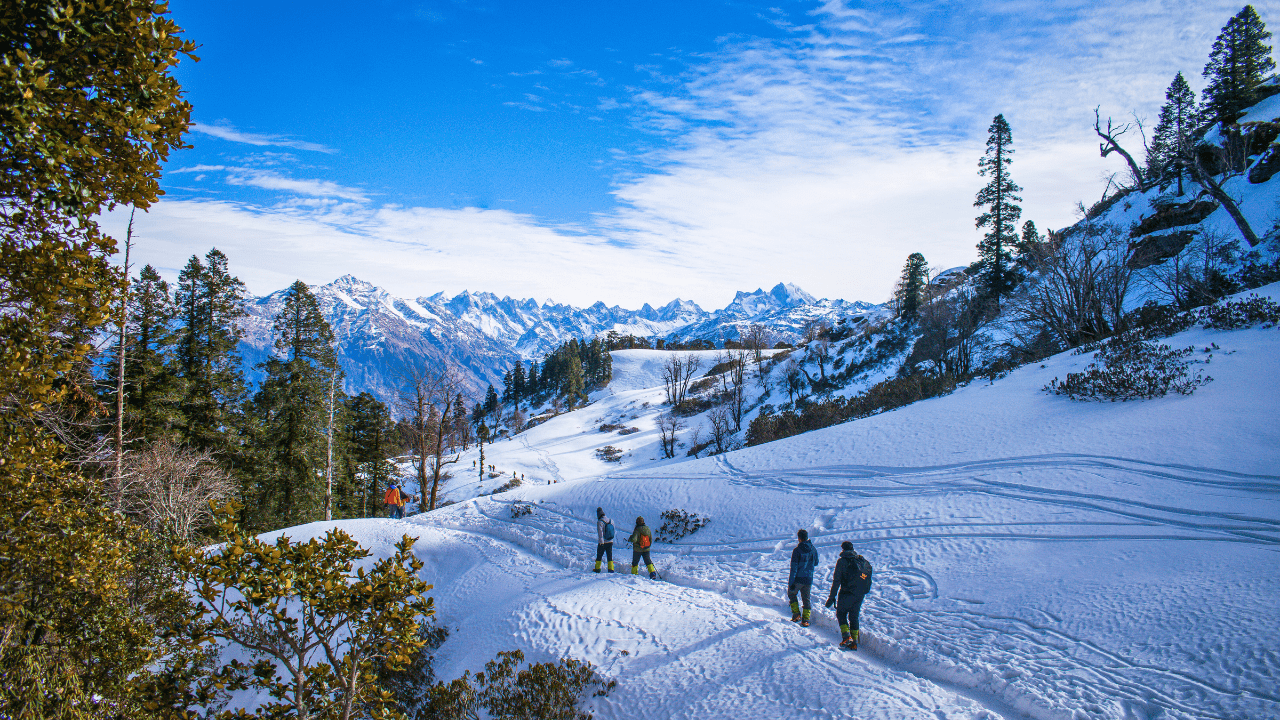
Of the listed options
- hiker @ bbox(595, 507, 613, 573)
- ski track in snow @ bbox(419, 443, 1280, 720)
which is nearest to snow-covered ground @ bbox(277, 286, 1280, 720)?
ski track in snow @ bbox(419, 443, 1280, 720)

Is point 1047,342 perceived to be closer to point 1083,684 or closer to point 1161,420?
point 1161,420

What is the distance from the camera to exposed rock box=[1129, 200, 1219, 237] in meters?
30.8

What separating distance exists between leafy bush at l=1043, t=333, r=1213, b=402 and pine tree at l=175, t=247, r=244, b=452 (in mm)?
33988

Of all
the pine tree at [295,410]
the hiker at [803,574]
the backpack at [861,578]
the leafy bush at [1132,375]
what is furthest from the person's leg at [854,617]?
the pine tree at [295,410]

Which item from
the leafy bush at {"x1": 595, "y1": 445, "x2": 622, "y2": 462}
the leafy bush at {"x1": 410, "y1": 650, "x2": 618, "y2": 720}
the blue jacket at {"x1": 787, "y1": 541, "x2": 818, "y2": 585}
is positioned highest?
the blue jacket at {"x1": 787, "y1": 541, "x2": 818, "y2": 585}

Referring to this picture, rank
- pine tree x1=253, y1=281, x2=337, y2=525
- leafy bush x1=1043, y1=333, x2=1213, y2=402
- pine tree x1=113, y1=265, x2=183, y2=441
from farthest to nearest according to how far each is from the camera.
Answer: pine tree x1=253, y1=281, x2=337, y2=525
pine tree x1=113, y1=265, x2=183, y2=441
leafy bush x1=1043, y1=333, x2=1213, y2=402

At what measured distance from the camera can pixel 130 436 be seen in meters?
20.8

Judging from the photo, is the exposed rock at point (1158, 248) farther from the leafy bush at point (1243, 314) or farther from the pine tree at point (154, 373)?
the pine tree at point (154, 373)

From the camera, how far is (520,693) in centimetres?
834

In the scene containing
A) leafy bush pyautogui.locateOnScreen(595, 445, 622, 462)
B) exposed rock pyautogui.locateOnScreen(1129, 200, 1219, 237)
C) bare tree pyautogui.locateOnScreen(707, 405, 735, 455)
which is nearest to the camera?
exposed rock pyautogui.locateOnScreen(1129, 200, 1219, 237)

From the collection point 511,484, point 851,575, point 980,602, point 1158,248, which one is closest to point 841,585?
point 851,575

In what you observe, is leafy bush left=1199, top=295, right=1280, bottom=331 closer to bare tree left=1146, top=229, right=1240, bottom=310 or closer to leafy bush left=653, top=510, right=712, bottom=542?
bare tree left=1146, top=229, right=1240, bottom=310

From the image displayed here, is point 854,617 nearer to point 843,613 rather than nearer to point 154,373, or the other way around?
point 843,613

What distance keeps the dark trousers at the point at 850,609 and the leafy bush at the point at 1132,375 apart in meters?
14.1
